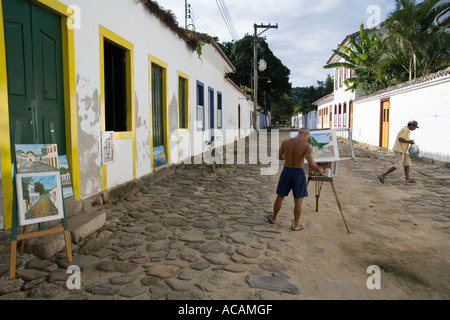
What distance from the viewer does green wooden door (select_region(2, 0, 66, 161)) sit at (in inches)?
138

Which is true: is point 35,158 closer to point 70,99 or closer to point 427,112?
point 70,99

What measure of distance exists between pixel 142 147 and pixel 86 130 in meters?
2.13

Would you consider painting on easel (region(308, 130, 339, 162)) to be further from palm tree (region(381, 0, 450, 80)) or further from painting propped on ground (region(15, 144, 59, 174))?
palm tree (region(381, 0, 450, 80))

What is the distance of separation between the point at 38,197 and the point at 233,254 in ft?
6.78

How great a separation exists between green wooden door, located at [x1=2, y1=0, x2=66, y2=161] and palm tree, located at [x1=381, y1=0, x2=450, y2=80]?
14.3 m

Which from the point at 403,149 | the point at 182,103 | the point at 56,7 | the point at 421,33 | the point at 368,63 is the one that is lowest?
the point at 403,149

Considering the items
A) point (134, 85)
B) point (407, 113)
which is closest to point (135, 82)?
point (134, 85)

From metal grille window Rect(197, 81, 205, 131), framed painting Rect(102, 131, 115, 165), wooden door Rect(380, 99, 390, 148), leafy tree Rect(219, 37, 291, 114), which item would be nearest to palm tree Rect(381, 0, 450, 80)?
wooden door Rect(380, 99, 390, 148)

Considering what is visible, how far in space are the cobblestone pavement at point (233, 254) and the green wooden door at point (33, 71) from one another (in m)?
1.22

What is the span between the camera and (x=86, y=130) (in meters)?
4.88

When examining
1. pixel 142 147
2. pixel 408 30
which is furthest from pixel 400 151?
pixel 408 30

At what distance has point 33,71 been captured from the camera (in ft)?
12.6

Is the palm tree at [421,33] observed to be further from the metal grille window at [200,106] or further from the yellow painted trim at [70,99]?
the yellow painted trim at [70,99]

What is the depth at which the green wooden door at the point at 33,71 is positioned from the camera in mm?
3512
